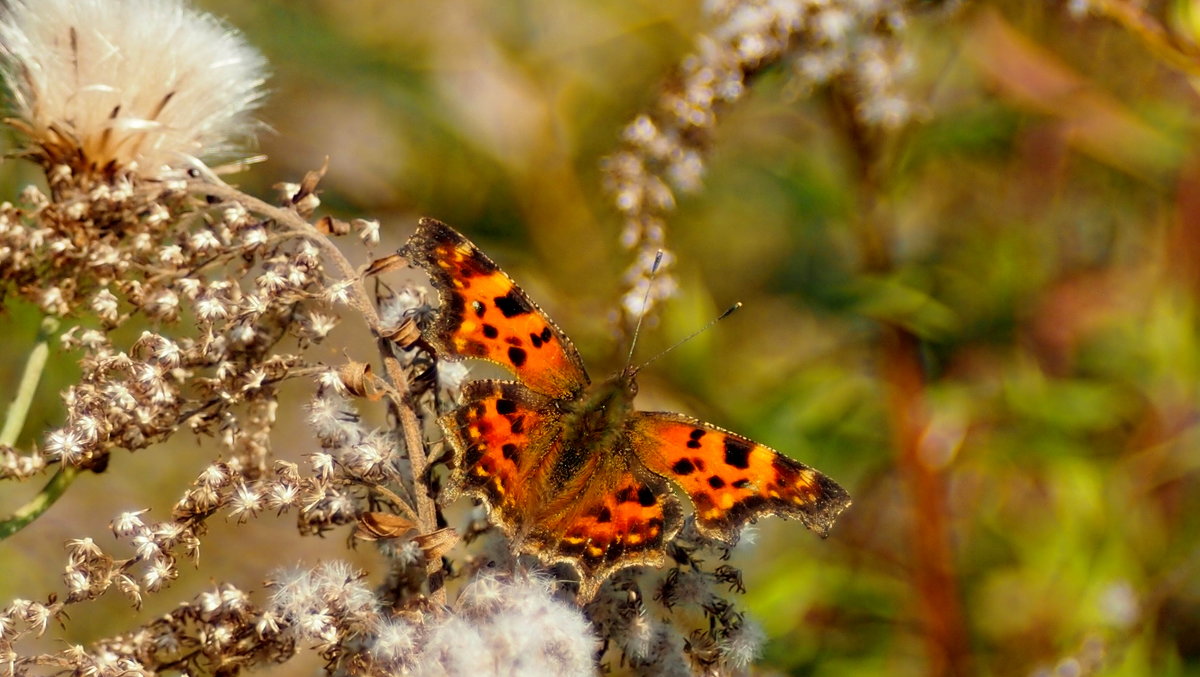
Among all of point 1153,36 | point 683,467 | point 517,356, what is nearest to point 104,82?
point 517,356

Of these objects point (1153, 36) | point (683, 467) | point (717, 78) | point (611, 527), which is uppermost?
point (1153, 36)

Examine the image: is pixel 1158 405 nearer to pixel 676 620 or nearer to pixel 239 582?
pixel 676 620

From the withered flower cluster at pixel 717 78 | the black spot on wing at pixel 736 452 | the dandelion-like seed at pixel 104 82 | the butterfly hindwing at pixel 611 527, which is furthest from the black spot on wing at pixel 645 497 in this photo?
the dandelion-like seed at pixel 104 82

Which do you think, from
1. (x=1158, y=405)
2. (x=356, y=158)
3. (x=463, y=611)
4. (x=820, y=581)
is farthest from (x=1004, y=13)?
(x=463, y=611)

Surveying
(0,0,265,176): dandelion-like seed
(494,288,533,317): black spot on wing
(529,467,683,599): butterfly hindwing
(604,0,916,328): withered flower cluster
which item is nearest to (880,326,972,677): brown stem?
(604,0,916,328): withered flower cluster

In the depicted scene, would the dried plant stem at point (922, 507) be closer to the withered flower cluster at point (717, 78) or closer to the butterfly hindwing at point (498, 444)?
the withered flower cluster at point (717, 78)

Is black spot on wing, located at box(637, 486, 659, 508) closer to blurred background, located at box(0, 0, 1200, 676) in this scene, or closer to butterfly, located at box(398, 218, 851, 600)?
butterfly, located at box(398, 218, 851, 600)

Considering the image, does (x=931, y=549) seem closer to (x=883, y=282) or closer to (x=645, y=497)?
(x=883, y=282)
